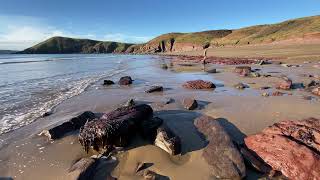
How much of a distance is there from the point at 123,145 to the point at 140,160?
71cm

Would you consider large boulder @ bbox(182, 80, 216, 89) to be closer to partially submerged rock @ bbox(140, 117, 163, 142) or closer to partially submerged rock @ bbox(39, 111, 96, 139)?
partially submerged rock @ bbox(39, 111, 96, 139)

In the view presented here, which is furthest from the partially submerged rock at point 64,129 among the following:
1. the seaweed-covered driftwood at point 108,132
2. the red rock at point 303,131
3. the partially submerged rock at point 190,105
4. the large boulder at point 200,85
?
the large boulder at point 200,85

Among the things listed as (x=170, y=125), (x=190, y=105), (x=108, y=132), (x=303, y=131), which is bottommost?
(x=170, y=125)

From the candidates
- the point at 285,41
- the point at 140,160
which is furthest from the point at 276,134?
the point at 285,41

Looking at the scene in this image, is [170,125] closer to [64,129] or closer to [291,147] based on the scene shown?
[64,129]

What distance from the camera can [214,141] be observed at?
6.39m

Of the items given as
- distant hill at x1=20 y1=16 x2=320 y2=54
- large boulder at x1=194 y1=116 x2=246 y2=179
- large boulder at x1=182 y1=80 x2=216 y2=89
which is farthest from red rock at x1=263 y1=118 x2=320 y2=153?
distant hill at x1=20 y1=16 x2=320 y2=54

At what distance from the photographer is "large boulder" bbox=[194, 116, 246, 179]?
527 cm

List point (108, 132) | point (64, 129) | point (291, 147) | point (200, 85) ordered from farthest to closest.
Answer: point (200, 85), point (64, 129), point (108, 132), point (291, 147)

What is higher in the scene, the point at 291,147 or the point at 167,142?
the point at 291,147

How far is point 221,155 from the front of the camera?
5781mm

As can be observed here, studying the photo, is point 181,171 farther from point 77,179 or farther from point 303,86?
point 303,86

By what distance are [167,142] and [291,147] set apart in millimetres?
2494

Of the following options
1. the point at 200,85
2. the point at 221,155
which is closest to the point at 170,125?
the point at 221,155
